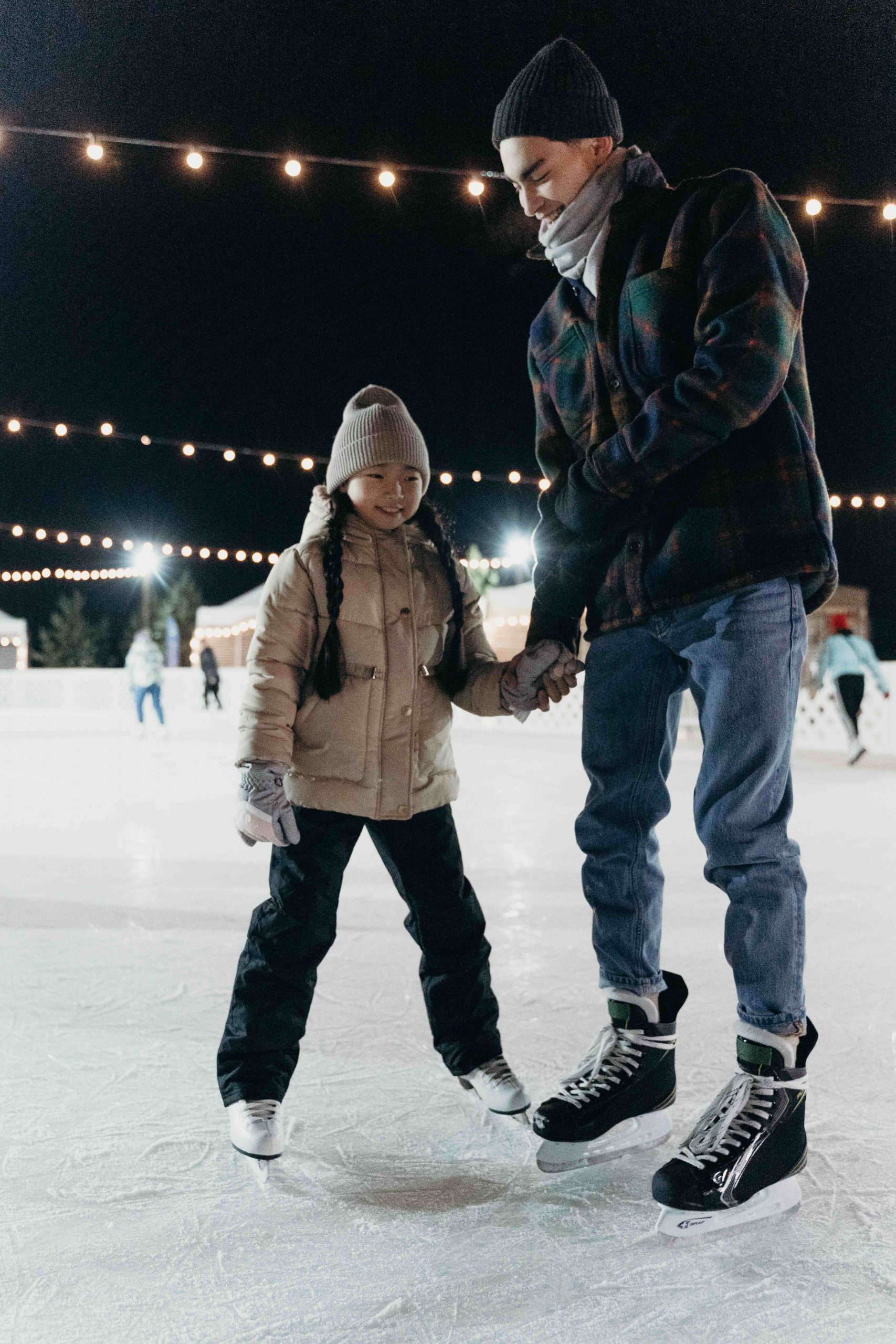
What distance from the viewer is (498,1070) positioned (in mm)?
1189

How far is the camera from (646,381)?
3.46 ft

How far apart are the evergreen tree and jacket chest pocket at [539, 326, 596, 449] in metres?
28.6

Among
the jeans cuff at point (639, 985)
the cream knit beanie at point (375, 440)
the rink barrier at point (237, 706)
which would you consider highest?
the cream knit beanie at point (375, 440)

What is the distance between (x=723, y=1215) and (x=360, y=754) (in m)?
0.59

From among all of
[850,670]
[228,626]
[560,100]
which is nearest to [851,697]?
[850,670]

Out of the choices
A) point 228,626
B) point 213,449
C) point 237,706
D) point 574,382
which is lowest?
point 237,706

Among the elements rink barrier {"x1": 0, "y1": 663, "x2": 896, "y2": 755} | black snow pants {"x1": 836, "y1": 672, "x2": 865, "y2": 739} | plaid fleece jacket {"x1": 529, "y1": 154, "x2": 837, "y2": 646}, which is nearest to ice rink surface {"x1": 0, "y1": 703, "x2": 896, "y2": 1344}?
plaid fleece jacket {"x1": 529, "y1": 154, "x2": 837, "y2": 646}

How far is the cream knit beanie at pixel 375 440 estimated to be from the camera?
1.25m

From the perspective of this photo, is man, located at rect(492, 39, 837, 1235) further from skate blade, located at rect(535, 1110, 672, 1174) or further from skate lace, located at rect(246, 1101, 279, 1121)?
skate lace, located at rect(246, 1101, 279, 1121)

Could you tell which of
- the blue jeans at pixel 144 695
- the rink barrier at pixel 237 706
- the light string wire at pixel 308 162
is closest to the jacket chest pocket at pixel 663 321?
the light string wire at pixel 308 162

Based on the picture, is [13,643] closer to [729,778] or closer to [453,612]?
[453,612]

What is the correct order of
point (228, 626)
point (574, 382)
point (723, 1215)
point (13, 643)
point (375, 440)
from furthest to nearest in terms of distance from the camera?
1. point (13, 643)
2. point (228, 626)
3. point (375, 440)
4. point (574, 382)
5. point (723, 1215)

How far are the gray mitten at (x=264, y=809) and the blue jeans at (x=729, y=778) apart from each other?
1.13 ft

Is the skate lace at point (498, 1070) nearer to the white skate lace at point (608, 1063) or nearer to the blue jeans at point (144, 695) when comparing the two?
the white skate lace at point (608, 1063)
